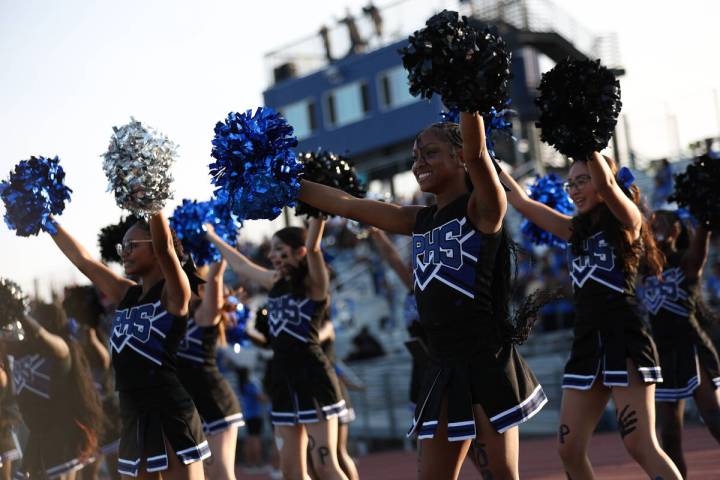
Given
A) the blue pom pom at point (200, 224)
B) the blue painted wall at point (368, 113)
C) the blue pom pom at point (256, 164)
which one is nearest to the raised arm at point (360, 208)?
the blue pom pom at point (256, 164)

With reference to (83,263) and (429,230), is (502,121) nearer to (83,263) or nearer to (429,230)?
(429,230)

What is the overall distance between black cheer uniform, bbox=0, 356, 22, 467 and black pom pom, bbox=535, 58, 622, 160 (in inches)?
119

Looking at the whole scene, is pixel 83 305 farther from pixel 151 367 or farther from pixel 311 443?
pixel 151 367

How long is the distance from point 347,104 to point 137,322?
25.3 metres

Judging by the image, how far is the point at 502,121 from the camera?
452 centimetres

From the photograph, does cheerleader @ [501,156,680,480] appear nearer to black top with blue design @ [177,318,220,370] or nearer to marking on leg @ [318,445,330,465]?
marking on leg @ [318,445,330,465]

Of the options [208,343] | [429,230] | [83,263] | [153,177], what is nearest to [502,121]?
[429,230]

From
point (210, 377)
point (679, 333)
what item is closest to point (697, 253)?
point (679, 333)

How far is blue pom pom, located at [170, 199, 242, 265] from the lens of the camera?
5469mm

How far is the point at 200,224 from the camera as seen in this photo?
18.0 ft

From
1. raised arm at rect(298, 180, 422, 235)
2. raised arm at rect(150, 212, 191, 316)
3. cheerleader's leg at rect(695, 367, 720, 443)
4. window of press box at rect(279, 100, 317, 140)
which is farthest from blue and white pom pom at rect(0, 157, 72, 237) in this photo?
window of press box at rect(279, 100, 317, 140)

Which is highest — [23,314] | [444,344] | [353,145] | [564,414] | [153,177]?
[353,145]

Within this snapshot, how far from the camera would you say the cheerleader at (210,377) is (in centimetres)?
576

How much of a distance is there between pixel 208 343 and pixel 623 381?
248 centimetres
